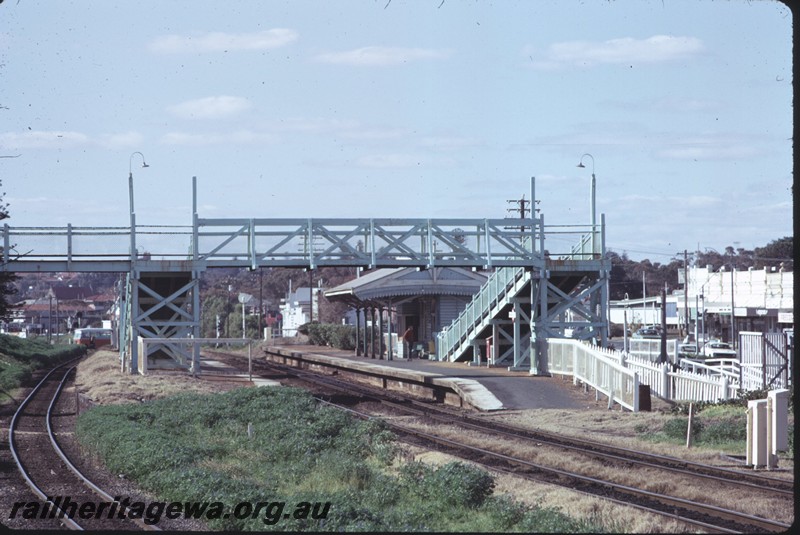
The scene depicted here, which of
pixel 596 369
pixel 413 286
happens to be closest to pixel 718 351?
pixel 413 286

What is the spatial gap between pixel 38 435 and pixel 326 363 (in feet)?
73.7

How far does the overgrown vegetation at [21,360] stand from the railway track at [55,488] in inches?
372

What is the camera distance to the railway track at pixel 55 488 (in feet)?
38.9

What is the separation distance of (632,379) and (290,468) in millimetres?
9836

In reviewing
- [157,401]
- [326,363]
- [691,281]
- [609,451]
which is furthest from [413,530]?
[691,281]

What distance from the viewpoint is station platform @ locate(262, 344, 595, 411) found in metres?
24.2

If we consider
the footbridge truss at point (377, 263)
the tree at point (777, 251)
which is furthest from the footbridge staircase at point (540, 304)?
the tree at point (777, 251)

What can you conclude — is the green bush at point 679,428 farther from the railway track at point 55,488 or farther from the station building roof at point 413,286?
the station building roof at point 413,286

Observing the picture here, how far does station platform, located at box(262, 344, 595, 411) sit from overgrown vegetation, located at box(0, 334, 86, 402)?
11.4 m

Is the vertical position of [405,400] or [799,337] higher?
[799,337]

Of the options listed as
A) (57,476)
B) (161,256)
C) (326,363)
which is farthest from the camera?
(326,363)

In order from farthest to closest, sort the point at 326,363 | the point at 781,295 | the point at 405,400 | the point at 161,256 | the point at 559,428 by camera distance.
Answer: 1. the point at 781,295
2. the point at 326,363
3. the point at 161,256
4. the point at 405,400
5. the point at 559,428

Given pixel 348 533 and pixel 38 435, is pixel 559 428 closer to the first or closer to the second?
pixel 38 435

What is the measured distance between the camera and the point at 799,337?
798cm
